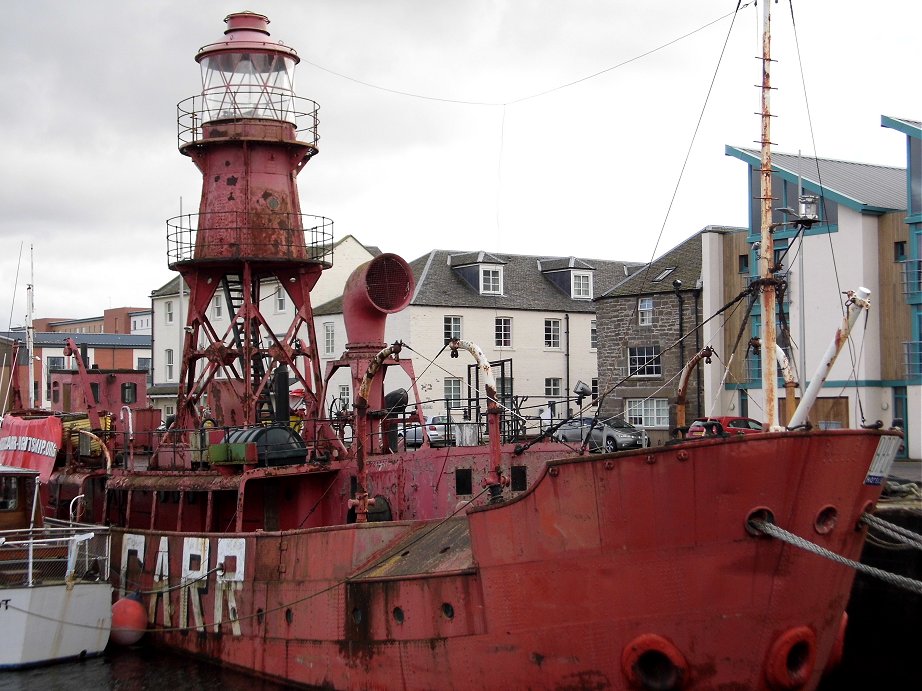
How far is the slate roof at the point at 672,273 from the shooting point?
4747cm

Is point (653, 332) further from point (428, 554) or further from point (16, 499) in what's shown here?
point (428, 554)

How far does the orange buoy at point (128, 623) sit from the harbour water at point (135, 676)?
1.54 feet

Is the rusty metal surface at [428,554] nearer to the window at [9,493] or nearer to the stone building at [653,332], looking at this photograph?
the window at [9,493]

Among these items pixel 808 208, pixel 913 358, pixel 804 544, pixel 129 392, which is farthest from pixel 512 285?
pixel 804 544

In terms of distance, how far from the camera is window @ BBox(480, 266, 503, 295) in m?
54.5

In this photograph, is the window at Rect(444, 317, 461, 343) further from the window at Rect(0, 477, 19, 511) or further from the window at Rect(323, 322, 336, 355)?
the window at Rect(0, 477, 19, 511)

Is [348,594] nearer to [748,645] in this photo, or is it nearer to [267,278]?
[748,645]

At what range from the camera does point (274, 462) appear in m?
20.8

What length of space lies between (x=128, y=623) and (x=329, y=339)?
1290 inches

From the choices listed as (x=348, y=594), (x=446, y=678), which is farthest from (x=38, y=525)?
(x=446, y=678)

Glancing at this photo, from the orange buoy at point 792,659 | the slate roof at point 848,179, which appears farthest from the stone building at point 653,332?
the orange buoy at point 792,659

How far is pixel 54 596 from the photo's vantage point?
842 inches

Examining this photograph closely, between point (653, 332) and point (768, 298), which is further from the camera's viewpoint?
point (653, 332)

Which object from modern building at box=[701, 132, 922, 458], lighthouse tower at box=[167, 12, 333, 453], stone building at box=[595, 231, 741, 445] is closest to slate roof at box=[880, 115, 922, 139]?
modern building at box=[701, 132, 922, 458]
